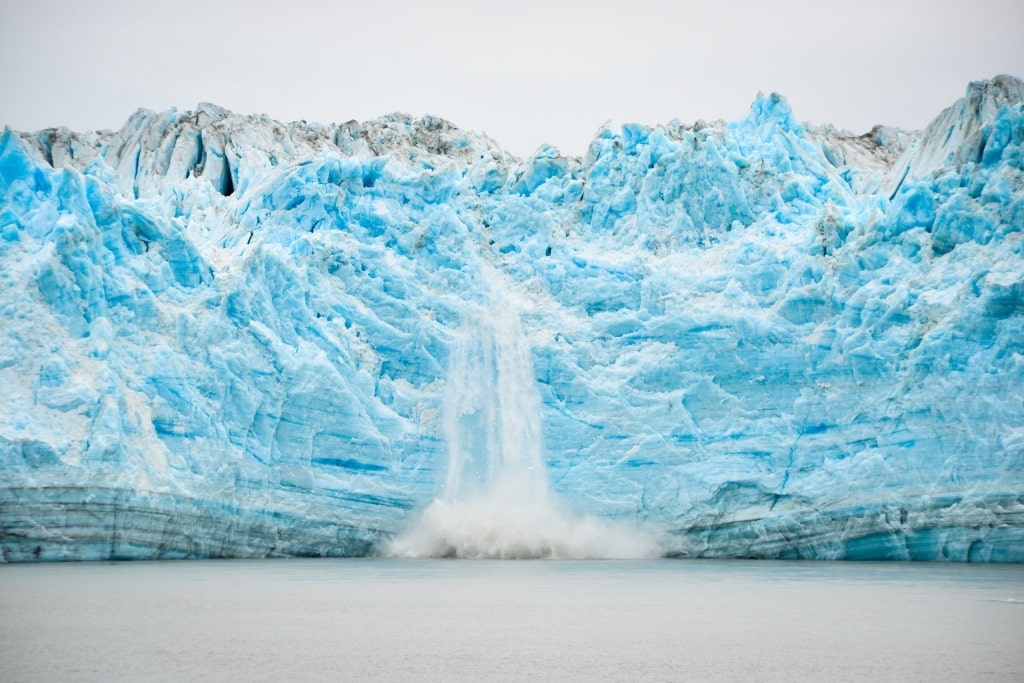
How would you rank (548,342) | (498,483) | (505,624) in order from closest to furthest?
(505,624), (498,483), (548,342)

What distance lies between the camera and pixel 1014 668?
41.4 feet

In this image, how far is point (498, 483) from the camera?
2564cm

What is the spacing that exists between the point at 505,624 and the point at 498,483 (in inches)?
382

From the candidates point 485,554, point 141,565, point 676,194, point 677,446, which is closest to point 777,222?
point 676,194

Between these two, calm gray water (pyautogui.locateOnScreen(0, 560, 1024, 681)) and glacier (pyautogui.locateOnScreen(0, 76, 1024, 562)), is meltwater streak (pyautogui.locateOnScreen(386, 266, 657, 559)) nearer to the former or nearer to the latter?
glacier (pyautogui.locateOnScreen(0, 76, 1024, 562))

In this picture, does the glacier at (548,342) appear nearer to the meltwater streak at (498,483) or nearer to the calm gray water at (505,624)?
the meltwater streak at (498,483)

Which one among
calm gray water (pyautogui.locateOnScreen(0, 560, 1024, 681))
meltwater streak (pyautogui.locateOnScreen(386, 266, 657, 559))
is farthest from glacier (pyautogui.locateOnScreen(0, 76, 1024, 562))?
calm gray water (pyautogui.locateOnScreen(0, 560, 1024, 681))

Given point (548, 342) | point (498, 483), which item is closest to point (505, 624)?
point (498, 483)

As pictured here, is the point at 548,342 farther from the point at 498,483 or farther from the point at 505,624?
the point at 505,624

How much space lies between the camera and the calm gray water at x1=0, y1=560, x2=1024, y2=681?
12.8m

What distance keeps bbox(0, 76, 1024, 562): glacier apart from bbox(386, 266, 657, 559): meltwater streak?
0.34 feet

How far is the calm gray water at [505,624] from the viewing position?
1284 centimetres

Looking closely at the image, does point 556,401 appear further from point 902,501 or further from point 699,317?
point 902,501

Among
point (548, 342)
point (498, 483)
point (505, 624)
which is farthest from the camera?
point (548, 342)
